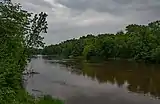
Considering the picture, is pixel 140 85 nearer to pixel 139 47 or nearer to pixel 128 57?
pixel 139 47

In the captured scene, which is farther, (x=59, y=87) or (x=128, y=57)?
(x=128, y=57)

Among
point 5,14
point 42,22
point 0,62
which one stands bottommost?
point 0,62

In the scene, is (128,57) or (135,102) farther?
(128,57)

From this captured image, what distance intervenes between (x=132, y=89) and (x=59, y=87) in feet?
27.7

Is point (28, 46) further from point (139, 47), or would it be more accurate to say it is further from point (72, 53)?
point (72, 53)

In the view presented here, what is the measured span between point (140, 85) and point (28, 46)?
1747cm

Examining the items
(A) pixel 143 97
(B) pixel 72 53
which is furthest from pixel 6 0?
(B) pixel 72 53

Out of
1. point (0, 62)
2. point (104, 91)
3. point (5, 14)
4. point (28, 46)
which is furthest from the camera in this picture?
point (104, 91)

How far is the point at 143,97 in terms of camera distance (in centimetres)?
2638

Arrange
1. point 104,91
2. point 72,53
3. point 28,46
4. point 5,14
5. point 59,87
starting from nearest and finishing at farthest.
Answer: point 5,14 < point 28,46 < point 104,91 < point 59,87 < point 72,53

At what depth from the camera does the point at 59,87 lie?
3200 cm

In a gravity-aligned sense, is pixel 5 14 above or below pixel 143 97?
above

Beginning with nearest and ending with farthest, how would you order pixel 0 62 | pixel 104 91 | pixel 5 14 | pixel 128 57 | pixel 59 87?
pixel 0 62
pixel 5 14
pixel 104 91
pixel 59 87
pixel 128 57

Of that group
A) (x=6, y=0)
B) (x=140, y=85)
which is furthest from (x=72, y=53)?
(x=6, y=0)
